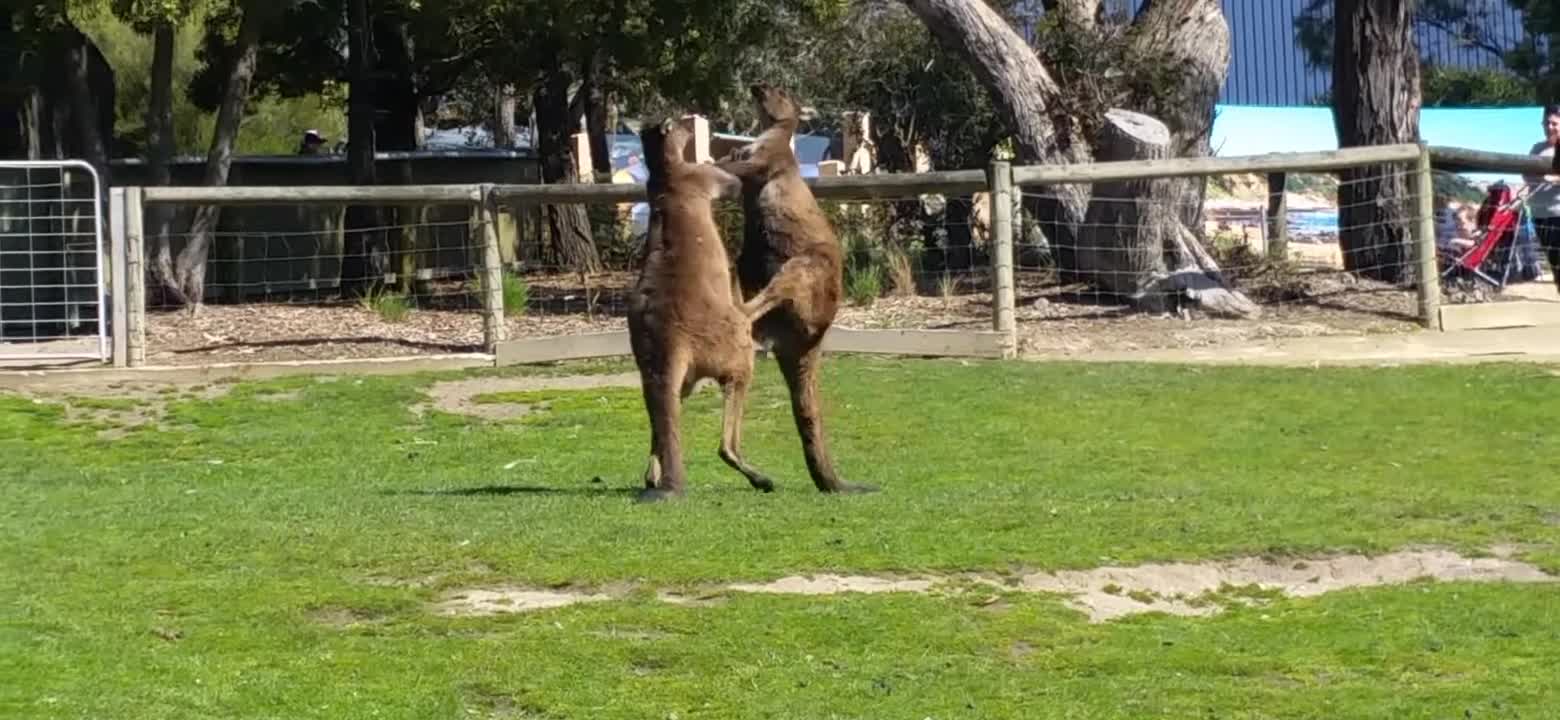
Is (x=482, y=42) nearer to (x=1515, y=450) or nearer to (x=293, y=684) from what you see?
(x=1515, y=450)

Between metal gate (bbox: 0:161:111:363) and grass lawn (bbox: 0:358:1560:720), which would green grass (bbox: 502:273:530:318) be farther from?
grass lawn (bbox: 0:358:1560:720)

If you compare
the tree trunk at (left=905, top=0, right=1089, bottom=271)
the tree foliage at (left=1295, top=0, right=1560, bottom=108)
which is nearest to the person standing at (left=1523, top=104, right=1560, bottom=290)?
the tree trunk at (left=905, top=0, right=1089, bottom=271)

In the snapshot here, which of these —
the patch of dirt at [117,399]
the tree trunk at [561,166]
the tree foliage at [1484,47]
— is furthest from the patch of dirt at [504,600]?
the tree foliage at [1484,47]

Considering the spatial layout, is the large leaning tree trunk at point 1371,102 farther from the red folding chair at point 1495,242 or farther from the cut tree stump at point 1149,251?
the cut tree stump at point 1149,251

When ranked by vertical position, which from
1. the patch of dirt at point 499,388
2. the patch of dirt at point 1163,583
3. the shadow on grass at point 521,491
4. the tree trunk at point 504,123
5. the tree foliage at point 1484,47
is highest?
the tree foliage at point 1484,47

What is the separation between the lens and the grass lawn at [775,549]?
754cm

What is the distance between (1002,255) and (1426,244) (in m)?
3.89

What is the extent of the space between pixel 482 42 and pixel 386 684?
19.4m

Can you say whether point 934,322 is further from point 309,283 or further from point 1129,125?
point 309,283

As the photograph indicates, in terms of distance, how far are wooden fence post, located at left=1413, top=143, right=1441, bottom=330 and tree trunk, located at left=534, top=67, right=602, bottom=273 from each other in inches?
410

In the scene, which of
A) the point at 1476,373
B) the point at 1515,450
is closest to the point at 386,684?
the point at 1515,450

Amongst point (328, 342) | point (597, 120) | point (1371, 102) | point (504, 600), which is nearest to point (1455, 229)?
point (1371, 102)

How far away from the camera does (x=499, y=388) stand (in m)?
17.8

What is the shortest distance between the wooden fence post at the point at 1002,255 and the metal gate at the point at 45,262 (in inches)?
312
